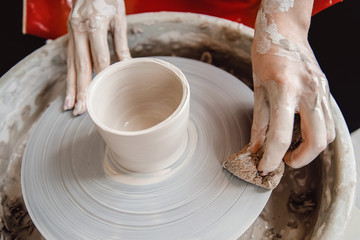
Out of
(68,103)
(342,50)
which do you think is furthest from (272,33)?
(342,50)

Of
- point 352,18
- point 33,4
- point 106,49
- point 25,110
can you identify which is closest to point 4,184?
point 25,110

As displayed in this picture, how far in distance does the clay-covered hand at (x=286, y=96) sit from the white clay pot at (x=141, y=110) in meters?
0.24

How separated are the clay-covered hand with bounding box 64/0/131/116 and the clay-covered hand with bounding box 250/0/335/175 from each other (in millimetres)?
526

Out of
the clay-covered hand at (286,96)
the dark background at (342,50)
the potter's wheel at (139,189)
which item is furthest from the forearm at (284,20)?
the dark background at (342,50)

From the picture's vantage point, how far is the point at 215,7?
1563 millimetres

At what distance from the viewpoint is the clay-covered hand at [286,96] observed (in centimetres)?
88

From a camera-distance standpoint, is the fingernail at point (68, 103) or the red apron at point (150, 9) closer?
the fingernail at point (68, 103)

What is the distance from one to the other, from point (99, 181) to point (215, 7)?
39.3 inches

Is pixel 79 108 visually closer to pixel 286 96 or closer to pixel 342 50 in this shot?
pixel 286 96

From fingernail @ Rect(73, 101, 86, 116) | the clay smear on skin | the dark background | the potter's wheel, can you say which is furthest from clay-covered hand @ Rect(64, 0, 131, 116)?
the dark background

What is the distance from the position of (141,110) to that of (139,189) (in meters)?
0.32

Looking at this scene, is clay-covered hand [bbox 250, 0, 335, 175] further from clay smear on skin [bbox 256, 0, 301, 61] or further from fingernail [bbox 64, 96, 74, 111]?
fingernail [bbox 64, 96, 74, 111]

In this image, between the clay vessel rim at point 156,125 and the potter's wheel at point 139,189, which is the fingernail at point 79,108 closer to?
the potter's wheel at point 139,189

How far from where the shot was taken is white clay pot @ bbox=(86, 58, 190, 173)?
857 mm
